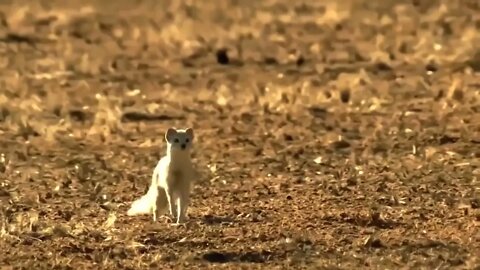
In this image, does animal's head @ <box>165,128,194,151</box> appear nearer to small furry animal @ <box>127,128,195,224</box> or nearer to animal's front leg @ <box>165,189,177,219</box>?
small furry animal @ <box>127,128,195,224</box>

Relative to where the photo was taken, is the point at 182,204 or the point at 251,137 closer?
the point at 182,204

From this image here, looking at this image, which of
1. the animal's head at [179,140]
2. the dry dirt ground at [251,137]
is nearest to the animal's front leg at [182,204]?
the dry dirt ground at [251,137]

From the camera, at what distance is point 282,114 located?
16453 mm

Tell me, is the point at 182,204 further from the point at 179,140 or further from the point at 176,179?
the point at 179,140

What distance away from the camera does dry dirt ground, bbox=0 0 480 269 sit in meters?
8.77

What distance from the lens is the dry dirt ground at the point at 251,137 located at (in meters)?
8.77

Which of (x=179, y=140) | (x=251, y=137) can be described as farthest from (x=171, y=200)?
(x=251, y=137)

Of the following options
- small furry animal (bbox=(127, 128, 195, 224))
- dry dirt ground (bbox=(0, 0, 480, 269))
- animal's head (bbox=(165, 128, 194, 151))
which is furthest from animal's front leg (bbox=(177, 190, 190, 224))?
animal's head (bbox=(165, 128, 194, 151))

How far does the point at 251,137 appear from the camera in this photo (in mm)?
14781

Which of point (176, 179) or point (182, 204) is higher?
point (176, 179)

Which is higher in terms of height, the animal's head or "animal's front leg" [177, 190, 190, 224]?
the animal's head

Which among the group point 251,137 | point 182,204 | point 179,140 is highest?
point 179,140

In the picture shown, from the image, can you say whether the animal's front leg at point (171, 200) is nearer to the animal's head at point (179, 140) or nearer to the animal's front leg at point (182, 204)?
the animal's front leg at point (182, 204)

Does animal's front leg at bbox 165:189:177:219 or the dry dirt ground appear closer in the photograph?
the dry dirt ground
